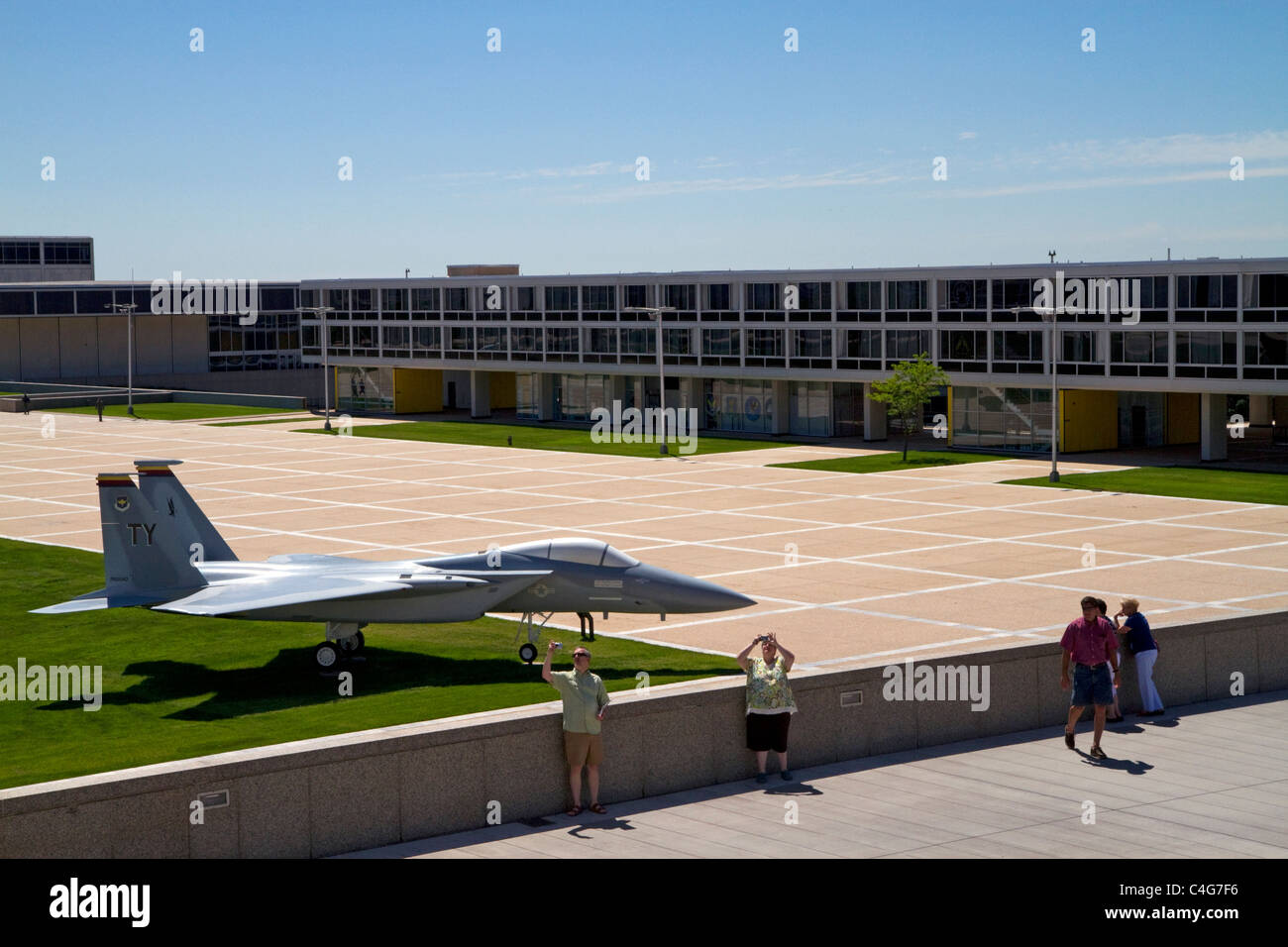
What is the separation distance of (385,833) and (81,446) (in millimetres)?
67562

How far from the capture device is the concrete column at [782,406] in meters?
83.9

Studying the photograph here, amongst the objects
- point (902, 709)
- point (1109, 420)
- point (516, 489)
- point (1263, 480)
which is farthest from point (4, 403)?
point (902, 709)

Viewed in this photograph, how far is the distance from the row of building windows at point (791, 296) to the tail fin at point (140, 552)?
49.1 meters

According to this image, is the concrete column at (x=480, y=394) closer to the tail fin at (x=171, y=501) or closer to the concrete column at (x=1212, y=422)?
the concrete column at (x=1212, y=422)

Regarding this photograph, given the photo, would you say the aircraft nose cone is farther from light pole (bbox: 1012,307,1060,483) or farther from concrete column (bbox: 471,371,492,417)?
concrete column (bbox: 471,371,492,417)

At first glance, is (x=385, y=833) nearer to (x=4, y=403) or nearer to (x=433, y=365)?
(x=433, y=365)

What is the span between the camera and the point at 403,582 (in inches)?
1010

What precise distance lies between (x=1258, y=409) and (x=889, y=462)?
79.5 feet

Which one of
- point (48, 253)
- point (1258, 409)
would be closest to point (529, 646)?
point (1258, 409)

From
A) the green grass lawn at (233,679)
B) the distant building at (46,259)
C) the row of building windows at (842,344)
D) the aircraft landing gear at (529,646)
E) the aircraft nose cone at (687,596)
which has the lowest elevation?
the green grass lawn at (233,679)

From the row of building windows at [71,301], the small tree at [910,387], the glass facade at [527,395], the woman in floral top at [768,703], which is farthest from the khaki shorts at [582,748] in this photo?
the row of building windows at [71,301]

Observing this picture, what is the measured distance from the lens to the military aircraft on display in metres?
25.6

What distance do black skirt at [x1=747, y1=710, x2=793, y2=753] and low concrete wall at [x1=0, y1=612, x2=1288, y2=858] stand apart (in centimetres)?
29

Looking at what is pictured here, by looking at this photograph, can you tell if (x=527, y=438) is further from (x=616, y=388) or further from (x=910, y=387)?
(x=910, y=387)
